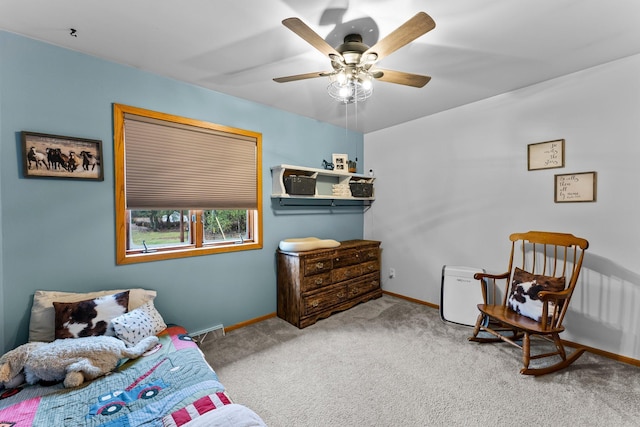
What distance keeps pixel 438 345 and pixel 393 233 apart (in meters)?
1.71

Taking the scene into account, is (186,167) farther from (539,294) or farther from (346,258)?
(539,294)

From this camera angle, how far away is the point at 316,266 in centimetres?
301

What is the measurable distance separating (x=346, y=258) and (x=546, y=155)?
234cm

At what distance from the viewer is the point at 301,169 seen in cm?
314

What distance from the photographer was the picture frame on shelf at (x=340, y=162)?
3.72 m

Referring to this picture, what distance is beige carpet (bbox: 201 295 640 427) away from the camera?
5.42ft

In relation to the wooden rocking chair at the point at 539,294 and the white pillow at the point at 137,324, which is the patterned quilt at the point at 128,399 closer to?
the white pillow at the point at 137,324

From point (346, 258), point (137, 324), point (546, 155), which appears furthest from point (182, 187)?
point (546, 155)

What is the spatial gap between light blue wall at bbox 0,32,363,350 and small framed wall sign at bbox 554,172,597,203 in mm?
3197

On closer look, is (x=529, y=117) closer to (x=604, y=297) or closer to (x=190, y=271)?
(x=604, y=297)

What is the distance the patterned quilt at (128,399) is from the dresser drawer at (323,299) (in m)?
1.33

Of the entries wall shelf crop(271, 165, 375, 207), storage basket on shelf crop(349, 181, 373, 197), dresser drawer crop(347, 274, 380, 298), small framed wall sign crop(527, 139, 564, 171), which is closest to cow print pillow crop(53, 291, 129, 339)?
wall shelf crop(271, 165, 375, 207)

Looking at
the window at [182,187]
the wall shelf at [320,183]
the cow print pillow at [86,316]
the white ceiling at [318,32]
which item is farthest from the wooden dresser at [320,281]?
the white ceiling at [318,32]

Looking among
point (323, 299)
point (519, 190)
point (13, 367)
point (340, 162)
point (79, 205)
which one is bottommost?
point (323, 299)
